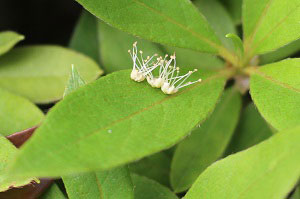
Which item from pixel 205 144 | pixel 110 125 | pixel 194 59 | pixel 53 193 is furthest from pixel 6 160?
pixel 194 59

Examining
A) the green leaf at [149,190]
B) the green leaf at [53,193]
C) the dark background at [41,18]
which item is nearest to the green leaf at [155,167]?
the green leaf at [149,190]

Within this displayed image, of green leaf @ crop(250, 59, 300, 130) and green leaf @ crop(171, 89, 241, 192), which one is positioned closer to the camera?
green leaf @ crop(250, 59, 300, 130)

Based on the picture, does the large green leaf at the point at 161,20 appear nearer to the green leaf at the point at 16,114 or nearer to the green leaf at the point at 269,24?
the green leaf at the point at 269,24

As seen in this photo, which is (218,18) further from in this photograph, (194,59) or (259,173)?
(259,173)

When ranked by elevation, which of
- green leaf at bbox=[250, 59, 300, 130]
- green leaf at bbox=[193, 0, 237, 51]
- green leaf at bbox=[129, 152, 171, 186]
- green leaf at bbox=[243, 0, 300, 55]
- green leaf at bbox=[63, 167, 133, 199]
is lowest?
green leaf at bbox=[129, 152, 171, 186]

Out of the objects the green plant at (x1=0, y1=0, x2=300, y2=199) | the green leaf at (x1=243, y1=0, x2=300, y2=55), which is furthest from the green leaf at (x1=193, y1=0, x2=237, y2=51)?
the green leaf at (x1=243, y1=0, x2=300, y2=55)

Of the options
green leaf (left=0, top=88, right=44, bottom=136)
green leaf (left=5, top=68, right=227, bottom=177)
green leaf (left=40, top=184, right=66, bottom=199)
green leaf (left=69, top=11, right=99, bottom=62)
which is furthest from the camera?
green leaf (left=69, top=11, right=99, bottom=62)

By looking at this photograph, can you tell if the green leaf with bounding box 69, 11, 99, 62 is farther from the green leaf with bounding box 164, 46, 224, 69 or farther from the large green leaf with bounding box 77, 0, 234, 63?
the large green leaf with bounding box 77, 0, 234, 63
